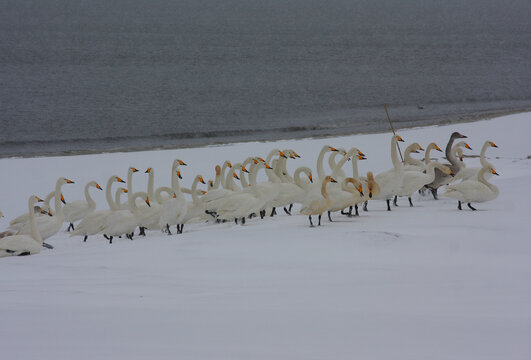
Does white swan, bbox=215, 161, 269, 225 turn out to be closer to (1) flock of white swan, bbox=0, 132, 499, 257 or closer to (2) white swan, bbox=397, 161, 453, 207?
(1) flock of white swan, bbox=0, 132, 499, 257

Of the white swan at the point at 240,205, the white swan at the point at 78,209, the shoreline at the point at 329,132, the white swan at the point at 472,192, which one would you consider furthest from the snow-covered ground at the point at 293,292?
the shoreline at the point at 329,132

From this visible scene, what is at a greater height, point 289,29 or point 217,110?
point 289,29

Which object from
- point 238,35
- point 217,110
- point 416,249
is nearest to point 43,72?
point 217,110

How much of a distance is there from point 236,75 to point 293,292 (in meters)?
49.9

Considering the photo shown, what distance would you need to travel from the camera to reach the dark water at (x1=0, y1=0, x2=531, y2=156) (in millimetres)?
32156

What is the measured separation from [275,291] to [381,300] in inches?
34.2

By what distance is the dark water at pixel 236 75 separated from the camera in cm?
3216

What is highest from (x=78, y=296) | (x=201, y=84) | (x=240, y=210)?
(x=201, y=84)

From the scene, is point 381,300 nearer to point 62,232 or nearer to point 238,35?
point 62,232

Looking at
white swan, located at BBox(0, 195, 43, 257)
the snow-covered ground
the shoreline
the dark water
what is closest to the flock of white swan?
white swan, located at BBox(0, 195, 43, 257)

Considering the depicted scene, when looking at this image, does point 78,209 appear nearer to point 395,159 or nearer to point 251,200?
point 251,200

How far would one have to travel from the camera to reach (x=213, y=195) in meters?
11.7

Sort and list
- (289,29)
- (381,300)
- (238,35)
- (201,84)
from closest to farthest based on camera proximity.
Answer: (381,300) → (201,84) → (238,35) → (289,29)

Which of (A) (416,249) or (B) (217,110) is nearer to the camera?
(A) (416,249)
